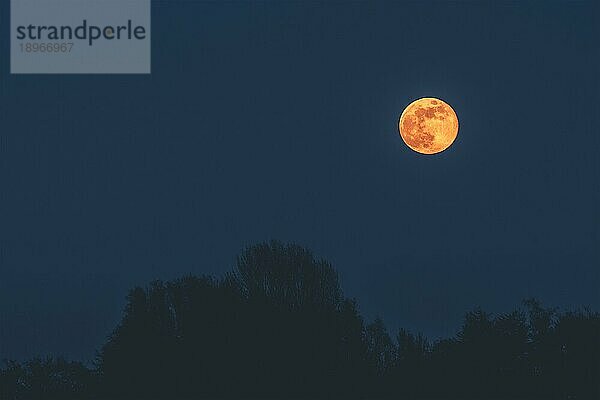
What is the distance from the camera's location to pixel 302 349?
36531 millimetres

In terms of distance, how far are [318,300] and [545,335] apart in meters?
7.96

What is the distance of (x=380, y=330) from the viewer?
38.8m

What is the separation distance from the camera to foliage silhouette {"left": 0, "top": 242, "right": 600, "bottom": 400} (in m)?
35.6

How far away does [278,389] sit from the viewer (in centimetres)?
3516

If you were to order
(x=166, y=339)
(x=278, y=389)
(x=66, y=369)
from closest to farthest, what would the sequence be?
(x=278, y=389) → (x=166, y=339) → (x=66, y=369)

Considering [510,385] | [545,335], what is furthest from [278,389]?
[545,335]

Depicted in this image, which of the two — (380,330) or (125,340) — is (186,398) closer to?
(125,340)

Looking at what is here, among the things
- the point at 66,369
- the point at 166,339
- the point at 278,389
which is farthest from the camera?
the point at 66,369

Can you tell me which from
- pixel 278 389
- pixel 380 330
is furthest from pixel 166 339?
pixel 380 330

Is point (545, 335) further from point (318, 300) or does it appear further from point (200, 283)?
point (200, 283)

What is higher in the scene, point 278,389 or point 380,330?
point 380,330

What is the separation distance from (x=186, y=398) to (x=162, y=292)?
5542mm

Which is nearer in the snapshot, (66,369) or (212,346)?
(212,346)

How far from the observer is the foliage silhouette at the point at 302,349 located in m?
35.6
